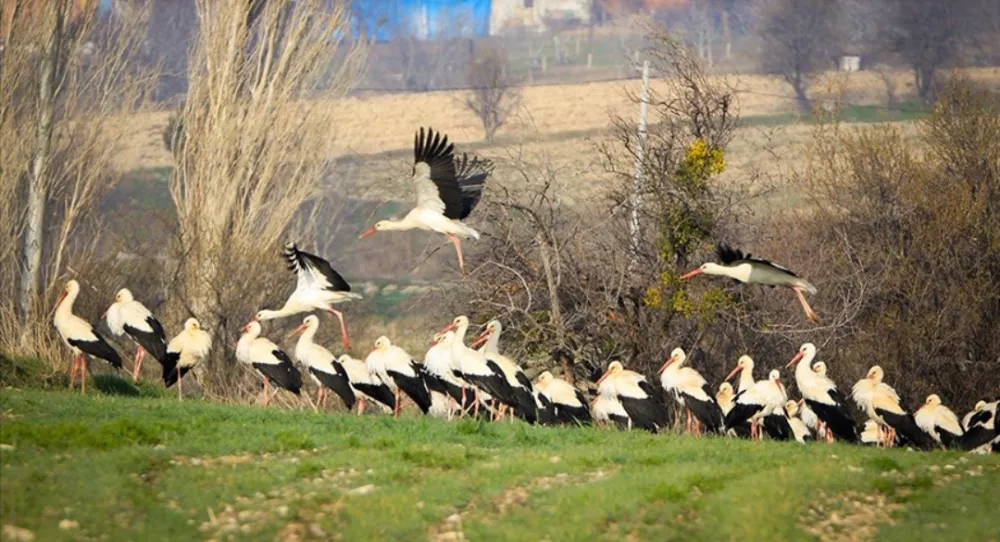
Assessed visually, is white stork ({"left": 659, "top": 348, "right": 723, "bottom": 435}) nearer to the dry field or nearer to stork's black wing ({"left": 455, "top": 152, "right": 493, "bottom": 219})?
stork's black wing ({"left": 455, "top": 152, "right": 493, "bottom": 219})

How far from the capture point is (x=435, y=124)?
7706cm

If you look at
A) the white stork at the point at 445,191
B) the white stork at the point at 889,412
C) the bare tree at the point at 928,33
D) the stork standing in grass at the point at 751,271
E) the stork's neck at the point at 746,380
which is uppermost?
the bare tree at the point at 928,33

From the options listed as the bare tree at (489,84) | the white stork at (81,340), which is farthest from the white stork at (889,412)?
the bare tree at (489,84)

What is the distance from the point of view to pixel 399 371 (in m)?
19.1

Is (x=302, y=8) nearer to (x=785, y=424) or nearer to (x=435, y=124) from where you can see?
(x=785, y=424)

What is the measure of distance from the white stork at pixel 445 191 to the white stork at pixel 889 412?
513 cm

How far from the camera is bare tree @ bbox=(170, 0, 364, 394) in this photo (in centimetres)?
3016

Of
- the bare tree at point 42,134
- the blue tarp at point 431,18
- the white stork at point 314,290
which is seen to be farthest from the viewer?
the blue tarp at point 431,18

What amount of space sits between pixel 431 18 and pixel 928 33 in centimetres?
3452

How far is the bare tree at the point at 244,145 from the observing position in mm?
30156

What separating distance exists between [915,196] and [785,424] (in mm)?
14761

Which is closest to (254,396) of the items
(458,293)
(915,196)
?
(458,293)

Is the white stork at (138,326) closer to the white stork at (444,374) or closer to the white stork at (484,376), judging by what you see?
the white stork at (444,374)

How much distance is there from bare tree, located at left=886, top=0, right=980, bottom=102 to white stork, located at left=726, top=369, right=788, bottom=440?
62514 mm
